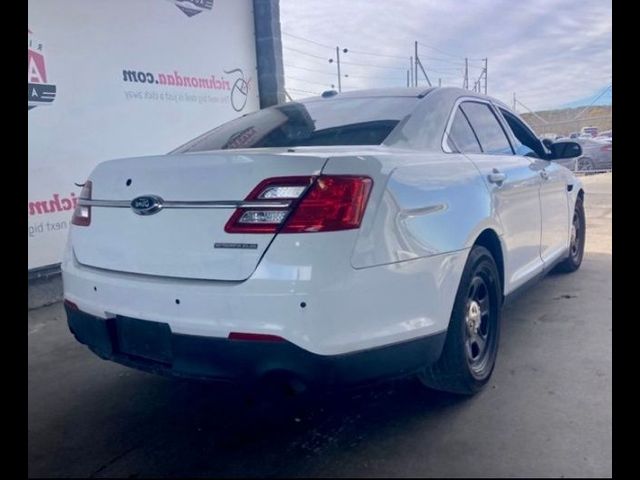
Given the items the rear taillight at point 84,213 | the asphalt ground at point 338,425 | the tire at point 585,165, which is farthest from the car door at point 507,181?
the tire at point 585,165

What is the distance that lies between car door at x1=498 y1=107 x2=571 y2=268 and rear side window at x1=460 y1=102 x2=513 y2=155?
0.18 m

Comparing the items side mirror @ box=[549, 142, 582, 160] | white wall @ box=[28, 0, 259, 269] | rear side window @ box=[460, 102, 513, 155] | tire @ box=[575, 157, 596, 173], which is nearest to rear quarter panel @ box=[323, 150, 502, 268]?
rear side window @ box=[460, 102, 513, 155]

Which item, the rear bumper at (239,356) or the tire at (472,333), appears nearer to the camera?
the rear bumper at (239,356)

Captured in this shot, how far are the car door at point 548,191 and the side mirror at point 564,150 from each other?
76 mm

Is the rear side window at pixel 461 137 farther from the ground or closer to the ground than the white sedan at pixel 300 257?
farther from the ground

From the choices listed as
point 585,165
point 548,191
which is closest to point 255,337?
point 548,191

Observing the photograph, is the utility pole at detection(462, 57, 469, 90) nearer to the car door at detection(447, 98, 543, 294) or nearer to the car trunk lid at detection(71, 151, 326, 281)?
the car door at detection(447, 98, 543, 294)

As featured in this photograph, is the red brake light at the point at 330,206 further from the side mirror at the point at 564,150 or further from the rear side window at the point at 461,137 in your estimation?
the side mirror at the point at 564,150

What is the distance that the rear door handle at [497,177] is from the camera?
2.78m

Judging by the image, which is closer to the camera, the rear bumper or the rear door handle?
the rear bumper

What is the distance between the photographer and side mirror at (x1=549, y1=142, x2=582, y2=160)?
4012mm

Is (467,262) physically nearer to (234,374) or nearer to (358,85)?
(234,374)

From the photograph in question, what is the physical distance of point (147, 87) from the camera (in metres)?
5.46

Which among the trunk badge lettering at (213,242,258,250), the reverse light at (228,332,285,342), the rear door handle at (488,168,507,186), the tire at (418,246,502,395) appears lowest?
the tire at (418,246,502,395)
